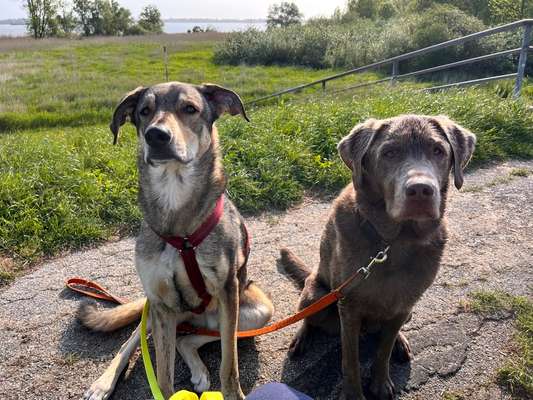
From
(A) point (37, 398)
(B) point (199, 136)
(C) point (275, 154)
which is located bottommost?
(A) point (37, 398)

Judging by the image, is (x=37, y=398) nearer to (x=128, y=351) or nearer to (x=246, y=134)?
(x=128, y=351)

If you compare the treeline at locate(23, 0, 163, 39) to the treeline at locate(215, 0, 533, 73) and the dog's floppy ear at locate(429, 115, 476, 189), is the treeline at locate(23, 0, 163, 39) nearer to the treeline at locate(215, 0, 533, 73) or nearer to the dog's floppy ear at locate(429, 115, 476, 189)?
the treeline at locate(215, 0, 533, 73)

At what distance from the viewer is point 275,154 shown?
6051 millimetres

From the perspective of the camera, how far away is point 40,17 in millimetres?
55031

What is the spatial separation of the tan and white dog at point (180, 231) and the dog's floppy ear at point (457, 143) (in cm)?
133

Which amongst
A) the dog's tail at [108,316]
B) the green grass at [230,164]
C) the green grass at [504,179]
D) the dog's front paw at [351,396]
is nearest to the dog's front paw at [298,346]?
Result: the dog's front paw at [351,396]

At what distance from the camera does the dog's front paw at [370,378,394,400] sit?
270cm

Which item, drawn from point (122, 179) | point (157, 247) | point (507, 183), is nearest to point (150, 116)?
point (157, 247)

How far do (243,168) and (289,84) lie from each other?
53.4 ft

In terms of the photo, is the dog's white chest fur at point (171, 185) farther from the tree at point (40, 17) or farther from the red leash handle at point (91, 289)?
the tree at point (40, 17)

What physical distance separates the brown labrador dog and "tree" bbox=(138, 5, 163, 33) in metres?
70.8

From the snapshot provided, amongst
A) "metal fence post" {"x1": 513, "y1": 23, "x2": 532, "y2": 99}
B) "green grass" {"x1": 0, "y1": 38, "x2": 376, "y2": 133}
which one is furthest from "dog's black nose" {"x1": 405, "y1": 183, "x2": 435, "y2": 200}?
"green grass" {"x1": 0, "y1": 38, "x2": 376, "y2": 133}

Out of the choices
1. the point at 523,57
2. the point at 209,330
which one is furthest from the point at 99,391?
the point at 523,57

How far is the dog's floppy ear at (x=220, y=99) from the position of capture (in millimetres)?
3076
